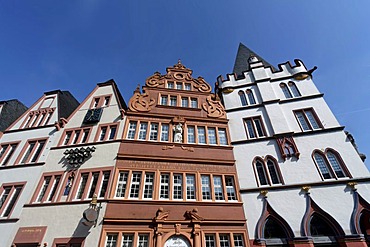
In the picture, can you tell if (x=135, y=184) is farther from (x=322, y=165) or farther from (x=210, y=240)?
(x=322, y=165)

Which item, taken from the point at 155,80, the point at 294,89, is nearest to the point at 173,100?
the point at 155,80

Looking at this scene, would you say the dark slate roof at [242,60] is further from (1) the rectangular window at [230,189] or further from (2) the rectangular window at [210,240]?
(2) the rectangular window at [210,240]

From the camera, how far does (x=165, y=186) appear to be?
1368 centimetres

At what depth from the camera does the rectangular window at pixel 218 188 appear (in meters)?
13.6

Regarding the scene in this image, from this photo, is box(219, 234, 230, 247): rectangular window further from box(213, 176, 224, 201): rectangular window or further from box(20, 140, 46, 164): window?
box(20, 140, 46, 164): window

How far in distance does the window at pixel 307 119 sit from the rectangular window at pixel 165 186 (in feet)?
40.0

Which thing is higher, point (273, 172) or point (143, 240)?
point (273, 172)

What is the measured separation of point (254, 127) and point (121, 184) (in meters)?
12.1

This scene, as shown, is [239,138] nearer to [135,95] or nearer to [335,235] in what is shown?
[335,235]

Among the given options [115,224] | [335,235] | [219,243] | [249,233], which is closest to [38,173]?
[115,224]

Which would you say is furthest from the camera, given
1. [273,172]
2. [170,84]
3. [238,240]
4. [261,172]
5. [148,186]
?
[170,84]

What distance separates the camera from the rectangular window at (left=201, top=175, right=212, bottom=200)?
13.5m

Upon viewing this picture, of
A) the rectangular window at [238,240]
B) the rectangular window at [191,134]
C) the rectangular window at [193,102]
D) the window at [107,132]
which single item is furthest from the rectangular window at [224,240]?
the rectangular window at [193,102]

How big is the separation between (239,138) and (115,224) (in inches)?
454
